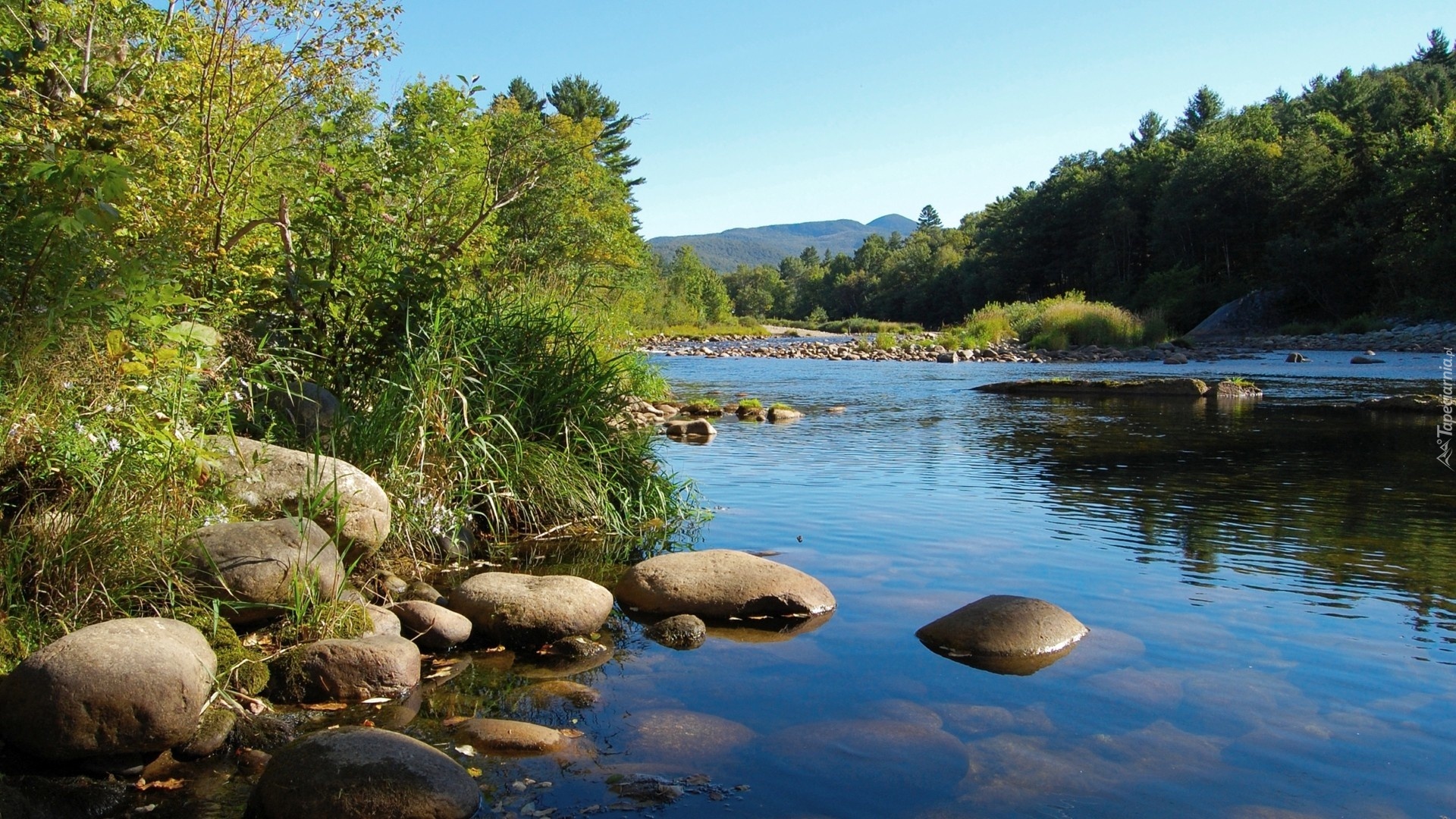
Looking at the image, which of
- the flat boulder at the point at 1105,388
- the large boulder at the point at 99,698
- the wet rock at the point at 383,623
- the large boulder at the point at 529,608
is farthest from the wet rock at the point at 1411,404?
the large boulder at the point at 99,698

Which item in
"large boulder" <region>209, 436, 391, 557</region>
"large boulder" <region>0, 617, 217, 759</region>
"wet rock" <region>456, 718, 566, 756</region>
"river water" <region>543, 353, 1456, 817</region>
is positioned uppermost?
"large boulder" <region>209, 436, 391, 557</region>

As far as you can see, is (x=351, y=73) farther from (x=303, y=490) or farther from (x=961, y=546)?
(x=961, y=546)

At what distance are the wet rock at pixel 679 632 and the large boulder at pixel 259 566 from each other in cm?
178

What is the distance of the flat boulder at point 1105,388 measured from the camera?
23.9 meters

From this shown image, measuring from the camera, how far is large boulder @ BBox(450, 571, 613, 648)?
580 centimetres

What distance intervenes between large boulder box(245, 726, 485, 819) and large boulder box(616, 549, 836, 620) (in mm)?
2701

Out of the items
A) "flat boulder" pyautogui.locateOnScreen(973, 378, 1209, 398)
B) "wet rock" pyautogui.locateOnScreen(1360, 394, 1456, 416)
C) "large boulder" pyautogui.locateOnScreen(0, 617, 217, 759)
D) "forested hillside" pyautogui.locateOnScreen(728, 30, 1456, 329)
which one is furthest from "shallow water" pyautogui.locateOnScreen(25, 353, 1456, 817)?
"forested hillside" pyautogui.locateOnScreen(728, 30, 1456, 329)

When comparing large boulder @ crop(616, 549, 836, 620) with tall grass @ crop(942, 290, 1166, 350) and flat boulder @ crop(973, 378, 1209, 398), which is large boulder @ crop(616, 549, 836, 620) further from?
tall grass @ crop(942, 290, 1166, 350)

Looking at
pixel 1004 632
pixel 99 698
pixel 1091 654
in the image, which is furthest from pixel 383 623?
pixel 1091 654

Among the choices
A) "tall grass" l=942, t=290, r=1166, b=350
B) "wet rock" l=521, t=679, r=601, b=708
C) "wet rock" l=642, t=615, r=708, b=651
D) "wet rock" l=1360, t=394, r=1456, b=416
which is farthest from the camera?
"tall grass" l=942, t=290, r=1166, b=350

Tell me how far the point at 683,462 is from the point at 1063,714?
8755mm

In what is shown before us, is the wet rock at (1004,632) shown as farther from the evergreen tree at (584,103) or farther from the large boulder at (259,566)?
the evergreen tree at (584,103)

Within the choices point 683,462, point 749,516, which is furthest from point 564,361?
point 683,462

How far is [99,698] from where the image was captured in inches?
151
